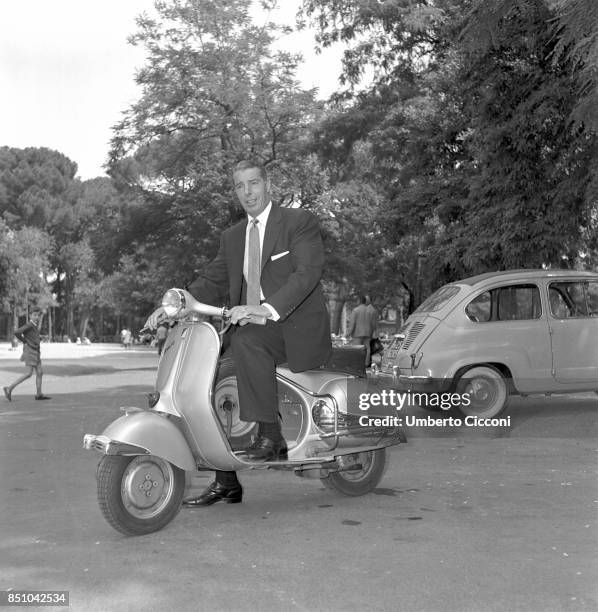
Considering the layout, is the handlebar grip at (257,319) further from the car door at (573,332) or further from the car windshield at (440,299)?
the car door at (573,332)

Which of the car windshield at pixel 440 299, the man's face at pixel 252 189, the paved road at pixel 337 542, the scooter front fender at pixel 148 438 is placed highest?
the man's face at pixel 252 189

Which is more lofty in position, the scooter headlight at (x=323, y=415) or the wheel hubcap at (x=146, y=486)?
the scooter headlight at (x=323, y=415)

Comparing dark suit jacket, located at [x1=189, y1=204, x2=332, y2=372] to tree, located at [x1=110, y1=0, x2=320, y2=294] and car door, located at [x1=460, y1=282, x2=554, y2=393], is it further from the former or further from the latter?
tree, located at [x1=110, y1=0, x2=320, y2=294]

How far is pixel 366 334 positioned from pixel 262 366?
15.7 metres

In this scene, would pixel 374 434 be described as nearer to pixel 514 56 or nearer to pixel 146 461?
pixel 146 461

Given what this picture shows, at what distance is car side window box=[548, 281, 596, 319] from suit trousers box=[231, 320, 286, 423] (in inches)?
255

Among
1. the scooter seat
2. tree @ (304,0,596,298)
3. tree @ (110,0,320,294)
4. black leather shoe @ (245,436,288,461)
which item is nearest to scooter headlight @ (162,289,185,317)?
black leather shoe @ (245,436,288,461)

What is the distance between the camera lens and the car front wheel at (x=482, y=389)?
10844 mm

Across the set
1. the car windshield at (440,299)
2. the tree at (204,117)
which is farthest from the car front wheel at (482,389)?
the tree at (204,117)

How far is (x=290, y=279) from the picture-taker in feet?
17.8

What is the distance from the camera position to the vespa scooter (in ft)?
16.1

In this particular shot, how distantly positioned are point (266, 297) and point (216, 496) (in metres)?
1.23

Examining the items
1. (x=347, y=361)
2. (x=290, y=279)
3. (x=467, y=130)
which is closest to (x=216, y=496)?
(x=347, y=361)

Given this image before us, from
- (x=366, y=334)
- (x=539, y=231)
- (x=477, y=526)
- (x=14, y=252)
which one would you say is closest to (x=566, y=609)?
(x=477, y=526)
